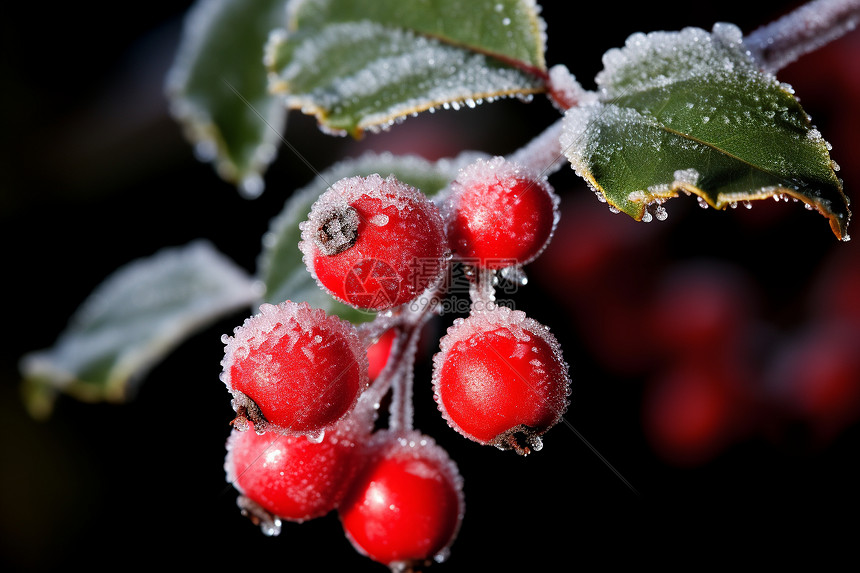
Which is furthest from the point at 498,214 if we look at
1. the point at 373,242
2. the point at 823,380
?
the point at 823,380

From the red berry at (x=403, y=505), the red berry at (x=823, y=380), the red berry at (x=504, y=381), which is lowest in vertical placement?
the red berry at (x=823, y=380)

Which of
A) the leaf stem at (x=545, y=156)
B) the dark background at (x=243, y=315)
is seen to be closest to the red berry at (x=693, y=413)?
the dark background at (x=243, y=315)

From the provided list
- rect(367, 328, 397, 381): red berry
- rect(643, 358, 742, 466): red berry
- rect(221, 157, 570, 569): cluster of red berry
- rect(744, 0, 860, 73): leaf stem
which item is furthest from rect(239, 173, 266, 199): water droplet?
rect(643, 358, 742, 466): red berry

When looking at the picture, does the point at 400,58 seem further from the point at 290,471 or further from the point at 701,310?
the point at 701,310

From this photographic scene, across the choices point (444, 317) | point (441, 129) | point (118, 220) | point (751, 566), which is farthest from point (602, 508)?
point (118, 220)

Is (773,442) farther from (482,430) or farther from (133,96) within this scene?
(133,96)

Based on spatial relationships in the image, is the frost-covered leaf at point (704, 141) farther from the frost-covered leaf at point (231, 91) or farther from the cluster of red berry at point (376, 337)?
the frost-covered leaf at point (231, 91)

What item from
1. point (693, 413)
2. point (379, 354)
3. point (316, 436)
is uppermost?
point (316, 436)
